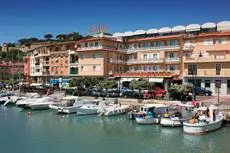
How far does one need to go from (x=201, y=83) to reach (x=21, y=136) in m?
34.2

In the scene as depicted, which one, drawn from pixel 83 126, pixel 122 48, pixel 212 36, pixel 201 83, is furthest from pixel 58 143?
pixel 122 48

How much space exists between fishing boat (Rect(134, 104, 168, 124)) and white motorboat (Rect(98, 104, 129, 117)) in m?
6.62

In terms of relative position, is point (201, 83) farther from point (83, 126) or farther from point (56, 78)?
point (56, 78)

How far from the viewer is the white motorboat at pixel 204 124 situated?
120 ft

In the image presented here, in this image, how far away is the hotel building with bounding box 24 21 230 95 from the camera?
59.3 meters

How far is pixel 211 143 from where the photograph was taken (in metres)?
33.1

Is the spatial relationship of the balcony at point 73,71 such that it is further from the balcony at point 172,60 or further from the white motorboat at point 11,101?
the balcony at point 172,60

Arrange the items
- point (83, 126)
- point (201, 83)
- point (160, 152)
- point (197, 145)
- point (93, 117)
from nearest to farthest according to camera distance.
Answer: point (160, 152) → point (197, 145) → point (83, 126) → point (93, 117) → point (201, 83)

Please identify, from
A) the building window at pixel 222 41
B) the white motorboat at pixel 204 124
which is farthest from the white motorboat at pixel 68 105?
the building window at pixel 222 41

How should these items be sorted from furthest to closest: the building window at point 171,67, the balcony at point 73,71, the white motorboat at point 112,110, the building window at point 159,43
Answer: the balcony at point 73,71, the building window at point 159,43, the building window at point 171,67, the white motorboat at point 112,110

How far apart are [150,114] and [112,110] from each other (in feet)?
27.2

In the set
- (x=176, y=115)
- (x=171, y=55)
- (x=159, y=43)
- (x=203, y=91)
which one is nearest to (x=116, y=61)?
(x=159, y=43)

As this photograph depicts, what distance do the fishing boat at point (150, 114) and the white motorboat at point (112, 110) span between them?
260 inches

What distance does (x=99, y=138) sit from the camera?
36656 millimetres
